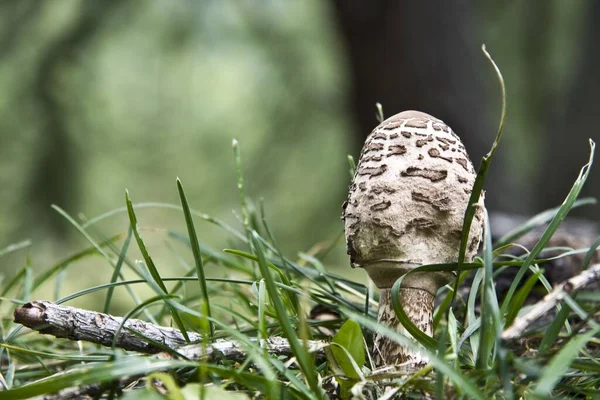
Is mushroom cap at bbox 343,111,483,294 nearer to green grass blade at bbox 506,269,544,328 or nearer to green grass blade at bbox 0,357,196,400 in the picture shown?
green grass blade at bbox 506,269,544,328

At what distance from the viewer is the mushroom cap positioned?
2.55 ft

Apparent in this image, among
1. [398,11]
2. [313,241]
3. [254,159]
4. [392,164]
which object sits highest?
[398,11]

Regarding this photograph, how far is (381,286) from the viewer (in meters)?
0.85

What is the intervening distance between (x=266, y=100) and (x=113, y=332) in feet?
14.2

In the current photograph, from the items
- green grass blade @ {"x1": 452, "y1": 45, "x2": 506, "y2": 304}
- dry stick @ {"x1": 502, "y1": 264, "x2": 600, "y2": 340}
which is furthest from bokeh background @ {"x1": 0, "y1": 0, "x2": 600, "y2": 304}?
dry stick @ {"x1": 502, "y1": 264, "x2": 600, "y2": 340}

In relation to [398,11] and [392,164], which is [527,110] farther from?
[392,164]

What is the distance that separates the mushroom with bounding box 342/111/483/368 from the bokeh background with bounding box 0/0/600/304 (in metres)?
2.25

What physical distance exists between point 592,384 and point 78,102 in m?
3.75

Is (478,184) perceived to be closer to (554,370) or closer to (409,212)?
(409,212)

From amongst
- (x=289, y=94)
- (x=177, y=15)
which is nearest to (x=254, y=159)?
(x=289, y=94)

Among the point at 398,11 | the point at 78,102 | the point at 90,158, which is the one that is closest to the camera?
the point at 398,11

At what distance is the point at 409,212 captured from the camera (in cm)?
77

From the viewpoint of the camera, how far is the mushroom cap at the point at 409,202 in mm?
776

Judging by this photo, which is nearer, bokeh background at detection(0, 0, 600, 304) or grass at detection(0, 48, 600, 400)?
grass at detection(0, 48, 600, 400)
